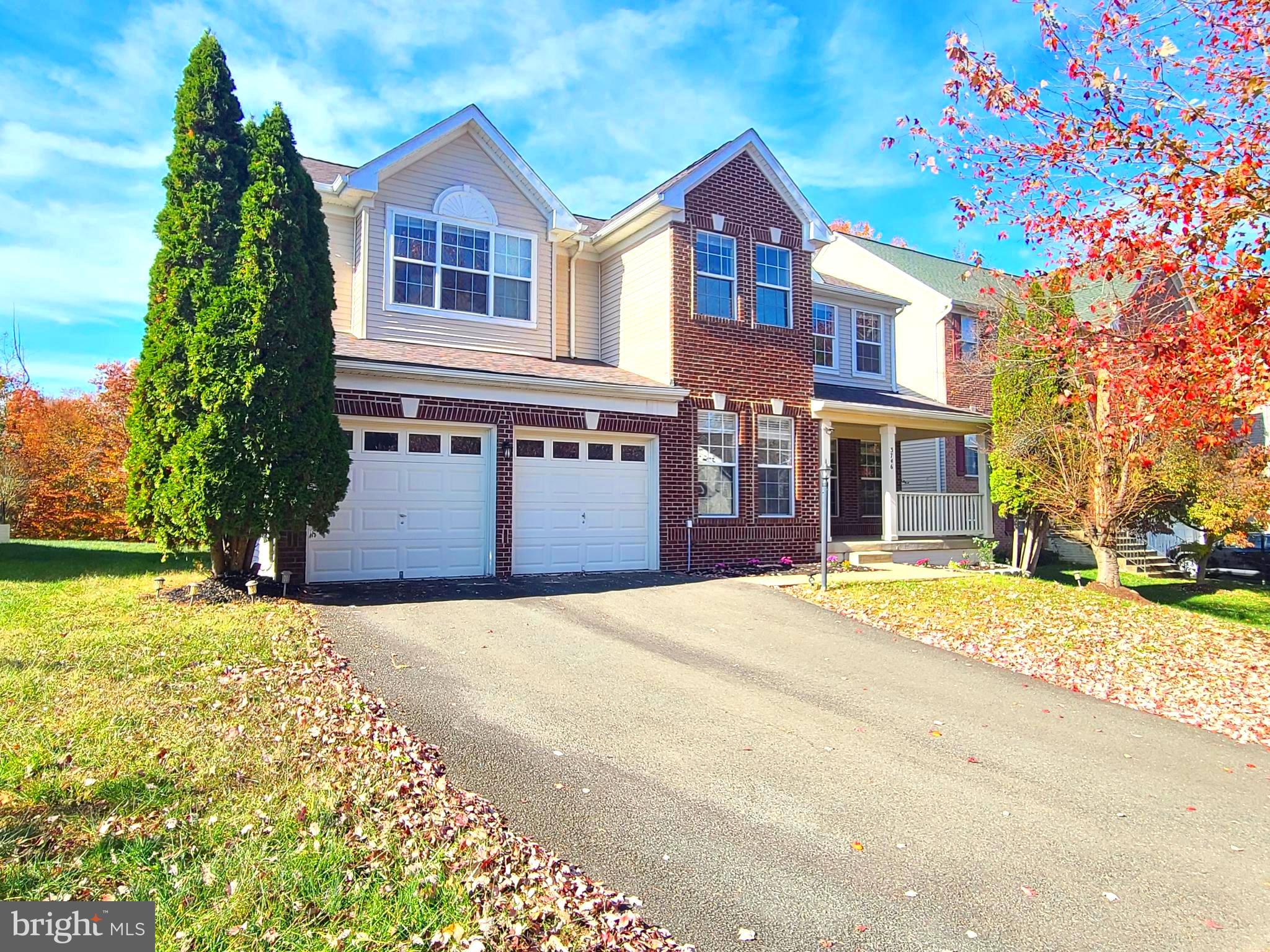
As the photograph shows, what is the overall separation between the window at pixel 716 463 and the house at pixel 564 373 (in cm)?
4

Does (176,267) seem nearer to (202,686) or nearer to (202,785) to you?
(202,686)

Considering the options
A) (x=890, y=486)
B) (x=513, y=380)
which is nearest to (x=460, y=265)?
(x=513, y=380)

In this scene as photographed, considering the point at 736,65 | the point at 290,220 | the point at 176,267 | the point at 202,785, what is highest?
the point at 736,65

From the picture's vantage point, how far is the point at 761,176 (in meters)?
15.6

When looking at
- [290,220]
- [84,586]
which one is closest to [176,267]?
[290,220]

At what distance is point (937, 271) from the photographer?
25.8m

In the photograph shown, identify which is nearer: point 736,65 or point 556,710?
point 556,710

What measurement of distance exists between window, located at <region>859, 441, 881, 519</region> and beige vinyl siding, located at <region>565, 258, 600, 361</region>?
27.6 feet

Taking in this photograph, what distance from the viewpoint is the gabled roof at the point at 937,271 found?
23203 mm

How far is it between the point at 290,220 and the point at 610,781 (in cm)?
803

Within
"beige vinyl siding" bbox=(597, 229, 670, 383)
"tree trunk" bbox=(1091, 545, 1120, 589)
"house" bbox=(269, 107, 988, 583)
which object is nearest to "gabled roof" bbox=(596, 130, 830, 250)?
"house" bbox=(269, 107, 988, 583)

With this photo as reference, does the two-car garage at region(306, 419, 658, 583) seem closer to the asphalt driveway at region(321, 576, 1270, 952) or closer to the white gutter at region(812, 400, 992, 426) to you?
the asphalt driveway at region(321, 576, 1270, 952)

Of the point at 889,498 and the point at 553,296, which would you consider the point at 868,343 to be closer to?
the point at 889,498

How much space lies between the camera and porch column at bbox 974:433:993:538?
1864 centimetres
